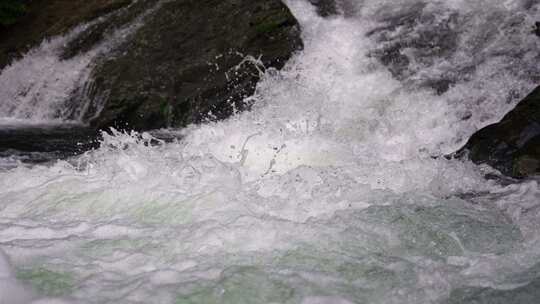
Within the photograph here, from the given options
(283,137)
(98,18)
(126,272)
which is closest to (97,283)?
(126,272)

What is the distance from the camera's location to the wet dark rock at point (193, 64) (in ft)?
25.8

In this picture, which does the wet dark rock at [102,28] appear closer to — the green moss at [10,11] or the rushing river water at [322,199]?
the green moss at [10,11]

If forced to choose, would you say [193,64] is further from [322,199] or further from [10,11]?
[10,11]

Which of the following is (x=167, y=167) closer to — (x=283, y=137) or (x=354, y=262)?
(x=283, y=137)

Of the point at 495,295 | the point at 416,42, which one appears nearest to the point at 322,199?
the point at 495,295

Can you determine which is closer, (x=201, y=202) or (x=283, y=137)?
(x=201, y=202)

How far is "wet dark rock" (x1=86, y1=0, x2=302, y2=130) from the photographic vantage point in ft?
25.8

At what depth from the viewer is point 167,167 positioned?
5.05m

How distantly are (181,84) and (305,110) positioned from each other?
200cm

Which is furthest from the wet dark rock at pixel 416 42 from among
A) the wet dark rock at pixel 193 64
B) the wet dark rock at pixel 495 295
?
the wet dark rock at pixel 495 295

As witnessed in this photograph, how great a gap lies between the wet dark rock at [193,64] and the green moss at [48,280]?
4.29 meters

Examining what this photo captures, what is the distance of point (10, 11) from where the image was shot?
1137 cm

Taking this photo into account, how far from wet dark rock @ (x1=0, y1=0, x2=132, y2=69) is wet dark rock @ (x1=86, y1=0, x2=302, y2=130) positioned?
1.84 m

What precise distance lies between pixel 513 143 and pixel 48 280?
3.91 m
